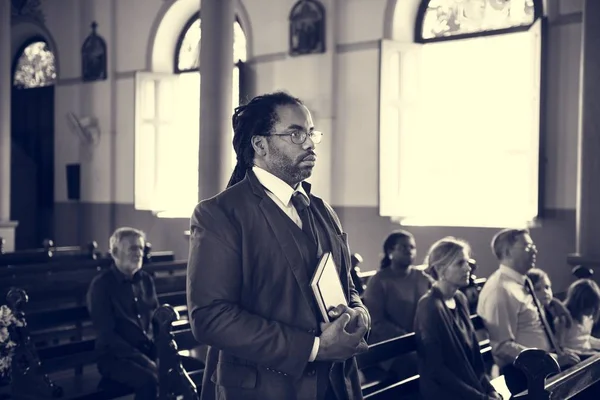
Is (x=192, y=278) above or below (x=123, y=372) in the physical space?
above

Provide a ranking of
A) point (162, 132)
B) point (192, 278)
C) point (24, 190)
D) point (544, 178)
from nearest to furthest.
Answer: point (192, 278) → point (544, 178) → point (162, 132) → point (24, 190)

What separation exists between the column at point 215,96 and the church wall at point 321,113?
232 cm

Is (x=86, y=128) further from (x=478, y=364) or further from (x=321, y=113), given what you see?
(x=478, y=364)

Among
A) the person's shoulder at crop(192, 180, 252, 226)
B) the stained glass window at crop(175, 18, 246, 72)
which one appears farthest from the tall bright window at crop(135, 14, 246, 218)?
the person's shoulder at crop(192, 180, 252, 226)

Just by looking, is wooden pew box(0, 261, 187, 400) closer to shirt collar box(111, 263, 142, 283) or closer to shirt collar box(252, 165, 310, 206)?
shirt collar box(111, 263, 142, 283)

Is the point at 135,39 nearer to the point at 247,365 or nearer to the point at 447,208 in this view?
Answer: the point at 447,208


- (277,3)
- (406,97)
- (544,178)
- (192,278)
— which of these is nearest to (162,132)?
(277,3)

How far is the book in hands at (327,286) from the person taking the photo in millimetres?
1878

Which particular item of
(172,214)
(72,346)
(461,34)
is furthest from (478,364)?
(172,214)

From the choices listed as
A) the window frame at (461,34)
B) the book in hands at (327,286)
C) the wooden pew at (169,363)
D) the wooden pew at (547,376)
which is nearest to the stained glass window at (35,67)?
the window frame at (461,34)

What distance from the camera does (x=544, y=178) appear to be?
7789mm

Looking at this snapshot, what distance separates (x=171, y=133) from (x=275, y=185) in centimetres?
1009

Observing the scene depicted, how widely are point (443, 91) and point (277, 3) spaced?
8.31ft

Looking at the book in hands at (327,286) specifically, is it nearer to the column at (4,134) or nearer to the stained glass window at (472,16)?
the stained glass window at (472,16)
